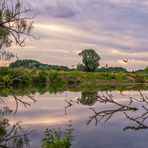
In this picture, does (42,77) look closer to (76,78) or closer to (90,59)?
(76,78)

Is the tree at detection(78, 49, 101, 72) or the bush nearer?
the bush

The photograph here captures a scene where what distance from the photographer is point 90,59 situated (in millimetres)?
114438

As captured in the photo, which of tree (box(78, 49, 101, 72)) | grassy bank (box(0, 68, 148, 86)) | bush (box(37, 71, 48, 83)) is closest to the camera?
bush (box(37, 71, 48, 83))

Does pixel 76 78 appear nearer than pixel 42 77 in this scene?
No

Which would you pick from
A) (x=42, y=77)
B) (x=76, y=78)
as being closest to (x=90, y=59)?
(x=76, y=78)

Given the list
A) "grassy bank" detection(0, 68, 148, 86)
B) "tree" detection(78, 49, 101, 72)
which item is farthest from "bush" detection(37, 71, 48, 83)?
"tree" detection(78, 49, 101, 72)

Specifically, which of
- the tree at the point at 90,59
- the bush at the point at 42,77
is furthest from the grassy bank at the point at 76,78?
the tree at the point at 90,59

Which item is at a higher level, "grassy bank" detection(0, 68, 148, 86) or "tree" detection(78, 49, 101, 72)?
"tree" detection(78, 49, 101, 72)

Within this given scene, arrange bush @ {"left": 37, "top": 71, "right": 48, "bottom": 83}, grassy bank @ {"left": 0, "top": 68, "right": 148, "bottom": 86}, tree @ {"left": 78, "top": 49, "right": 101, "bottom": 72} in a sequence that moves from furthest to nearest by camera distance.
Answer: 1. tree @ {"left": 78, "top": 49, "right": 101, "bottom": 72}
2. grassy bank @ {"left": 0, "top": 68, "right": 148, "bottom": 86}
3. bush @ {"left": 37, "top": 71, "right": 48, "bottom": 83}

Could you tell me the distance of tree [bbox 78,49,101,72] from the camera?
115 m

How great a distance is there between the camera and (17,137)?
576 inches

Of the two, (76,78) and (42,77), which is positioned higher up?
(42,77)

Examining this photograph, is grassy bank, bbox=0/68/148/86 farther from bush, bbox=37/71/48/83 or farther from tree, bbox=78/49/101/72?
tree, bbox=78/49/101/72

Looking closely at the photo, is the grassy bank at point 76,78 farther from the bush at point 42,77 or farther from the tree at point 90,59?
the tree at point 90,59
